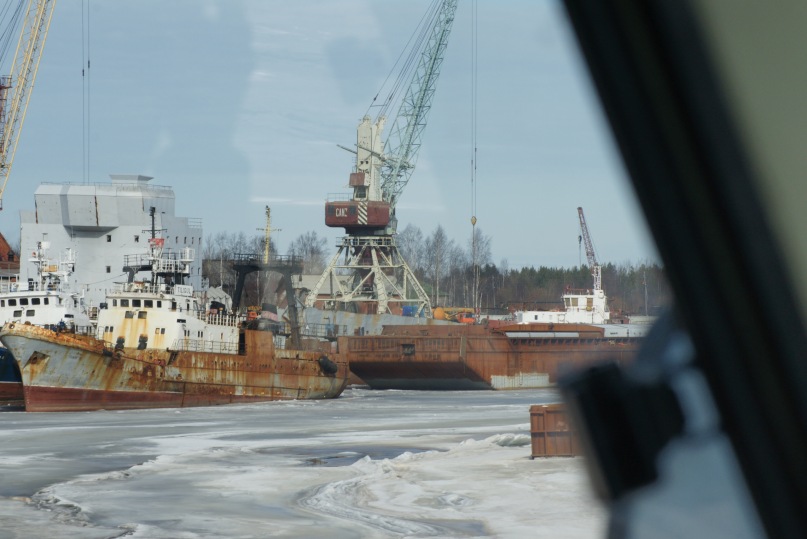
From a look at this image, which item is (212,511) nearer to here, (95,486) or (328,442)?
(95,486)

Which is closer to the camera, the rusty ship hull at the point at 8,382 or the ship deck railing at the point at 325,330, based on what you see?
the rusty ship hull at the point at 8,382

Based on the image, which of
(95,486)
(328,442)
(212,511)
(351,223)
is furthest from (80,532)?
(351,223)

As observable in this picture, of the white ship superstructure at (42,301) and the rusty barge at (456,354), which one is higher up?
the white ship superstructure at (42,301)

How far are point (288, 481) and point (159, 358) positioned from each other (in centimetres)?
1584

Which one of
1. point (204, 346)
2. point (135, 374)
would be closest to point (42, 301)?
point (135, 374)

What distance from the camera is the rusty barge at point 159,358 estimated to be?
2567cm

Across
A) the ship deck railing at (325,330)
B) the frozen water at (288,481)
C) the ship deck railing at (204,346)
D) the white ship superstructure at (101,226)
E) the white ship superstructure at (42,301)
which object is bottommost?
the frozen water at (288,481)

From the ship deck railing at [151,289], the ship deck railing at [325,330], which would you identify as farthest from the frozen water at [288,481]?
the ship deck railing at [325,330]

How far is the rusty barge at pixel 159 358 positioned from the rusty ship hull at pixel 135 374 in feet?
0.09

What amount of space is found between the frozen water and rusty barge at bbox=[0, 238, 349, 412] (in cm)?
437

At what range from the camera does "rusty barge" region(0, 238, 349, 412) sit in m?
25.7

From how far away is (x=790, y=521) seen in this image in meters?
1.15

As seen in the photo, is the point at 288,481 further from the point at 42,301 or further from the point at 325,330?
the point at 325,330

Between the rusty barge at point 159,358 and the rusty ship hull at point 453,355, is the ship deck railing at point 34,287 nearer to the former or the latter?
the rusty barge at point 159,358
